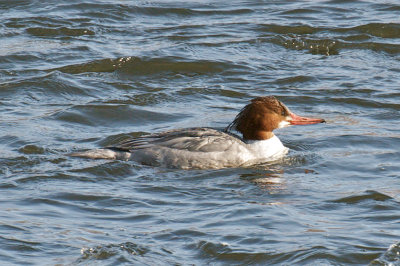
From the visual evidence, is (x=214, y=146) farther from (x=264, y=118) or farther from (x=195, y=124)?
(x=195, y=124)

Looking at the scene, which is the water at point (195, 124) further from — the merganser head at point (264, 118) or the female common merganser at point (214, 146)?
the merganser head at point (264, 118)

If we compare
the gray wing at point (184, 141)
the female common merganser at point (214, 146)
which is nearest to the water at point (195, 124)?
the female common merganser at point (214, 146)

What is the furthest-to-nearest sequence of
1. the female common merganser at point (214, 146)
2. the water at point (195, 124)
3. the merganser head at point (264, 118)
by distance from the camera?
the merganser head at point (264, 118) → the female common merganser at point (214, 146) → the water at point (195, 124)

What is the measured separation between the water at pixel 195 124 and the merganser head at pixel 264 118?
0.42 metres

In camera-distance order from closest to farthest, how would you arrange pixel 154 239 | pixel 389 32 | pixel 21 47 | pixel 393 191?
1. pixel 154 239
2. pixel 393 191
3. pixel 21 47
4. pixel 389 32

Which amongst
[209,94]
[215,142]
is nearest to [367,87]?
[209,94]

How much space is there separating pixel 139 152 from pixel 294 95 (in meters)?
3.67

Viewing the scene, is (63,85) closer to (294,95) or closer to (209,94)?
(209,94)

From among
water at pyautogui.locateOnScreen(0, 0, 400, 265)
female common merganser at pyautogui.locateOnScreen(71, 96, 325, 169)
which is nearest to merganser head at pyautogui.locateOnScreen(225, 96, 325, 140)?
female common merganser at pyautogui.locateOnScreen(71, 96, 325, 169)

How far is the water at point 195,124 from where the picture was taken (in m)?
8.16

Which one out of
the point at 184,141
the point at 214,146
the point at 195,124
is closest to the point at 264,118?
the point at 214,146

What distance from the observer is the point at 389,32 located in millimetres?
17328

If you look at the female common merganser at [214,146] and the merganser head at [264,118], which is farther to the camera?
the merganser head at [264,118]

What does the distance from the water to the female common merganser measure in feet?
0.70
